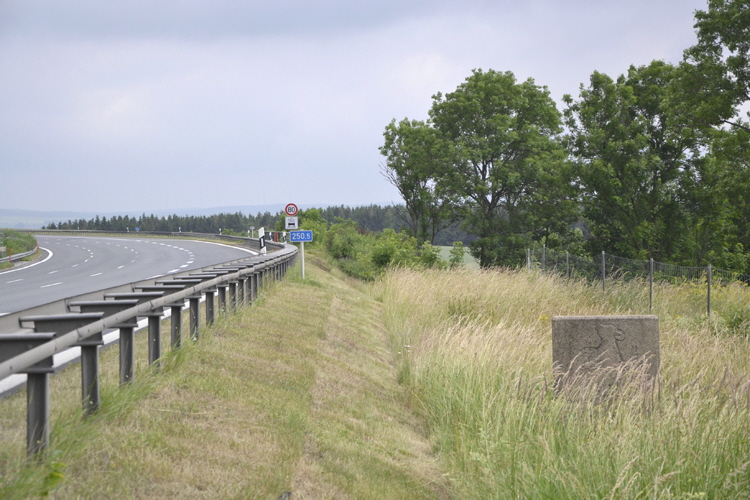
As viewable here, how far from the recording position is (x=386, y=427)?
7246 millimetres

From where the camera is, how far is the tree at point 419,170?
5541cm

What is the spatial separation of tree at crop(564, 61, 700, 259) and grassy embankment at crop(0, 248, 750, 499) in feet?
97.3

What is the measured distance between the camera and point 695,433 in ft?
16.1

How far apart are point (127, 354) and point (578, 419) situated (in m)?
3.57

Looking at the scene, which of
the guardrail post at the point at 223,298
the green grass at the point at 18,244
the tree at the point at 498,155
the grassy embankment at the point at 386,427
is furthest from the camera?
the tree at the point at 498,155

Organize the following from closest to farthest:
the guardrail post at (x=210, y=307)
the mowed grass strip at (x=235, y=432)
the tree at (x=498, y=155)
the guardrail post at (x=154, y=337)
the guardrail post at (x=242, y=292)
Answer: the mowed grass strip at (x=235, y=432) → the guardrail post at (x=154, y=337) → the guardrail post at (x=210, y=307) → the guardrail post at (x=242, y=292) → the tree at (x=498, y=155)

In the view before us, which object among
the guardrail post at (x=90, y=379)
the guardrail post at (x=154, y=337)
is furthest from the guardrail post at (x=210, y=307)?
the guardrail post at (x=90, y=379)

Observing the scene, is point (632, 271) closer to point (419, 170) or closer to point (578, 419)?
point (578, 419)

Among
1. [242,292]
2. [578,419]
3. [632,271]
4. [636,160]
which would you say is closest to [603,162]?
[636,160]

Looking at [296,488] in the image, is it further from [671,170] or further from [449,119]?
[449,119]

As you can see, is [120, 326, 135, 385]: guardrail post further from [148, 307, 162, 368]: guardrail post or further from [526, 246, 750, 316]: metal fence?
[526, 246, 750, 316]: metal fence

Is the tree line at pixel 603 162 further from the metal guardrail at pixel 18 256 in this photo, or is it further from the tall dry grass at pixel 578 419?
the metal guardrail at pixel 18 256

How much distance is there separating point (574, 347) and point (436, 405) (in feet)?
6.28

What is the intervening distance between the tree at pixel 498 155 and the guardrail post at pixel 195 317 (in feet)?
143
